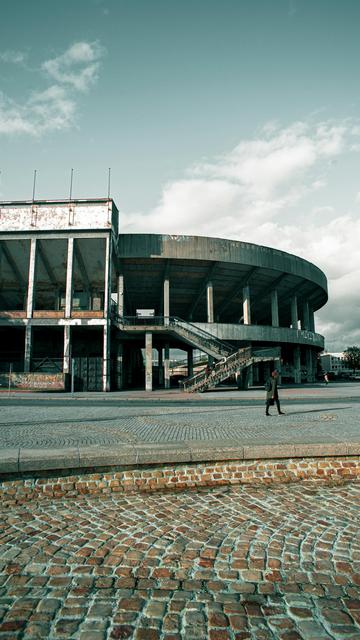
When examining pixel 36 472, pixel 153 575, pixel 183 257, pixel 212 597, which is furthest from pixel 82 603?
pixel 183 257

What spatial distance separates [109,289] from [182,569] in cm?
2566

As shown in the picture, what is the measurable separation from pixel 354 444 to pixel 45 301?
36.5m

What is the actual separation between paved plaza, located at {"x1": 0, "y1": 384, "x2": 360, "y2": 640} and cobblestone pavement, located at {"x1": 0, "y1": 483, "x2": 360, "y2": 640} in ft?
0.04

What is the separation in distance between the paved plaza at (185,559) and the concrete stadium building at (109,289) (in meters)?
19.3

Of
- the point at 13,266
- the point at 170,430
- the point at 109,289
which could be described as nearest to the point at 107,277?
the point at 109,289

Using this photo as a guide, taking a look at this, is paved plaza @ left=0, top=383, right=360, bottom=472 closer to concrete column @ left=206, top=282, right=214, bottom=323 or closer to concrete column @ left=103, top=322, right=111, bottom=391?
concrete column @ left=103, top=322, right=111, bottom=391

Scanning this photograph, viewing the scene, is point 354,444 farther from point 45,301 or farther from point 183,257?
point 45,301

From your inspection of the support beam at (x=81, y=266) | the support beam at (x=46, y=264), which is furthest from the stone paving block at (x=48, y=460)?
the support beam at (x=46, y=264)

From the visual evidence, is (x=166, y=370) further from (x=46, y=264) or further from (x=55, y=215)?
(x=55, y=215)

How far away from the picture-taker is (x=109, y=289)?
1089 inches

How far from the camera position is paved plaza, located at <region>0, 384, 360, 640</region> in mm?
2393

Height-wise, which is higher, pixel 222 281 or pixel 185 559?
pixel 222 281

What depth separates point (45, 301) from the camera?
1479 inches

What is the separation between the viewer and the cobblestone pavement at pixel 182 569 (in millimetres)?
2373
